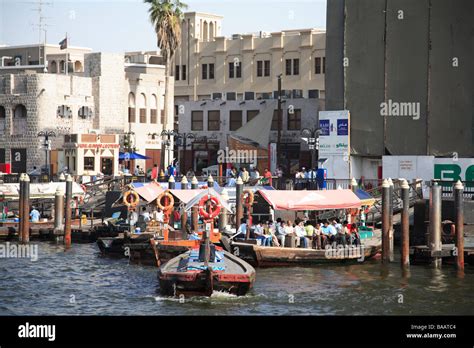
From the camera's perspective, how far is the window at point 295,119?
82.1 m

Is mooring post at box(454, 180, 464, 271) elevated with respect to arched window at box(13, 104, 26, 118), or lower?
lower

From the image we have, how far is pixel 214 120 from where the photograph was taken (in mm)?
87375

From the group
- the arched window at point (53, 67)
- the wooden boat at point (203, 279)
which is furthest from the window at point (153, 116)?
the wooden boat at point (203, 279)

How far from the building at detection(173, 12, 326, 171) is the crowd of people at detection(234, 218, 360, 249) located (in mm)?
32750

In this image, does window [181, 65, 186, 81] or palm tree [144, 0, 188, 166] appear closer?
palm tree [144, 0, 188, 166]

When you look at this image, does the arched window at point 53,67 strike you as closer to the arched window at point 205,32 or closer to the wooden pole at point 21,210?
the arched window at point 205,32

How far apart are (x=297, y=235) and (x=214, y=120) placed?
40.4m

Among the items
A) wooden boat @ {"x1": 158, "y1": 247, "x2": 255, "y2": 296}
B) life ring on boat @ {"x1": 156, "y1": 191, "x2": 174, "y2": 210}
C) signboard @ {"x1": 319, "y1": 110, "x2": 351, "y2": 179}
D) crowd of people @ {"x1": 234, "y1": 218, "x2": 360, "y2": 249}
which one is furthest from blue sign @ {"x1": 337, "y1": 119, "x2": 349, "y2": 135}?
wooden boat @ {"x1": 158, "y1": 247, "x2": 255, "y2": 296}

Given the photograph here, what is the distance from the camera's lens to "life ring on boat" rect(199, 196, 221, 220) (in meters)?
45.7

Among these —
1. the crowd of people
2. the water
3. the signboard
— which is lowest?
the water

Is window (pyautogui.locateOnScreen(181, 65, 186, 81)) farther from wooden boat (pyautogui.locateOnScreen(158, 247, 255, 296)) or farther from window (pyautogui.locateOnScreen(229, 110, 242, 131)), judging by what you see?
wooden boat (pyautogui.locateOnScreen(158, 247, 255, 296))

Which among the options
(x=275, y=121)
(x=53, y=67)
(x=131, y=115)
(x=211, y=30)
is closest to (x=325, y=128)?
(x=275, y=121)

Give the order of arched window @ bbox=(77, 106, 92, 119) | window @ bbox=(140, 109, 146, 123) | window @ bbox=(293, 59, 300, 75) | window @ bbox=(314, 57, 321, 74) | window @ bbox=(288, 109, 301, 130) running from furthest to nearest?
window @ bbox=(293, 59, 300, 75) < window @ bbox=(140, 109, 146, 123) < window @ bbox=(314, 57, 321, 74) < arched window @ bbox=(77, 106, 92, 119) < window @ bbox=(288, 109, 301, 130)

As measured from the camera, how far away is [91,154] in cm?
8612
